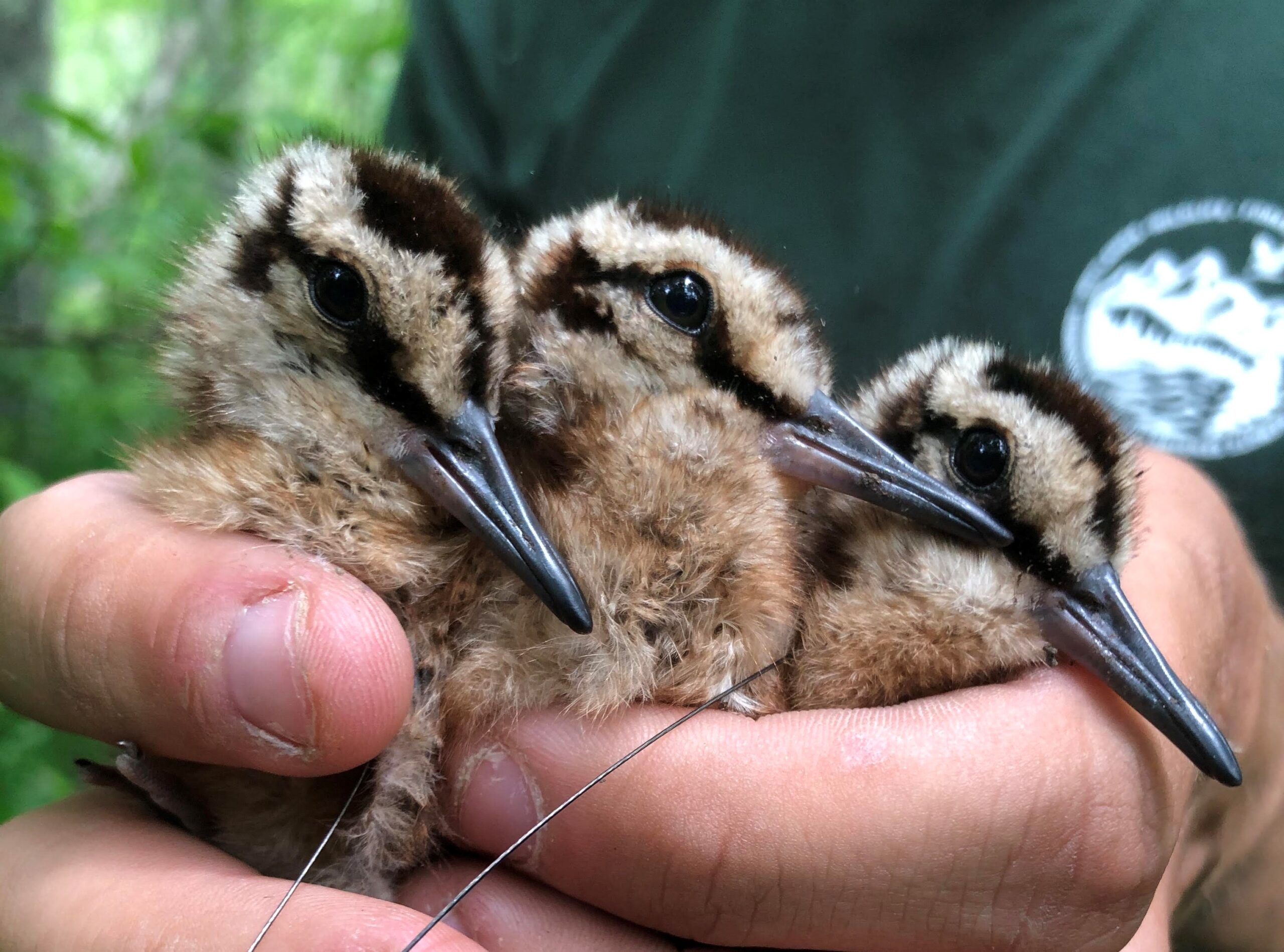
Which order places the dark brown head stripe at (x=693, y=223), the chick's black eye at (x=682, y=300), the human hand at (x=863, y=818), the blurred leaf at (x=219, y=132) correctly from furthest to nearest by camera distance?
the blurred leaf at (x=219, y=132) < the dark brown head stripe at (x=693, y=223) < the chick's black eye at (x=682, y=300) < the human hand at (x=863, y=818)

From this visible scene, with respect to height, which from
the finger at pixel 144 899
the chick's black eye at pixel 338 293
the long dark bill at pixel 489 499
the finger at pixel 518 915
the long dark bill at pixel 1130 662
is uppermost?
the chick's black eye at pixel 338 293

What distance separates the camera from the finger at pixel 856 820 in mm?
1422

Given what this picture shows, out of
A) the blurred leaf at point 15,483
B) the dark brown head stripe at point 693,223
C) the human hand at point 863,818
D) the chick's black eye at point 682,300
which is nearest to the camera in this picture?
the human hand at point 863,818

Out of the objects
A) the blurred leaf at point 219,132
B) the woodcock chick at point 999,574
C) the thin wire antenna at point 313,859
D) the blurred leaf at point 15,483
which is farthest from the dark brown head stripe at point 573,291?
the blurred leaf at point 219,132

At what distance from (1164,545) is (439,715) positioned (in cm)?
142

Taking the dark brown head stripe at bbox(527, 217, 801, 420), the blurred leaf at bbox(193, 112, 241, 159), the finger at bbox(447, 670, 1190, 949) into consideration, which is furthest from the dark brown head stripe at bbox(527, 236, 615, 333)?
the blurred leaf at bbox(193, 112, 241, 159)

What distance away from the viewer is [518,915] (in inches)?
61.0

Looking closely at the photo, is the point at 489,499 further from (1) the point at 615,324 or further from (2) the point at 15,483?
(2) the point at 15,483

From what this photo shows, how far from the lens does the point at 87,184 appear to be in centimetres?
653

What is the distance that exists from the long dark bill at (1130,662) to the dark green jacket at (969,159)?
2.54ft

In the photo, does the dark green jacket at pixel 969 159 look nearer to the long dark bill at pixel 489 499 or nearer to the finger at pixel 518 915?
the long dark bill at pixel 489 499

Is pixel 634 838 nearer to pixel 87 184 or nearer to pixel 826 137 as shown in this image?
pixel 826 137

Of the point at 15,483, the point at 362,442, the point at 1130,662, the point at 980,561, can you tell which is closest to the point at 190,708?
the point at 362,442

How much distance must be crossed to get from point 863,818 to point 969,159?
180 centimetres
